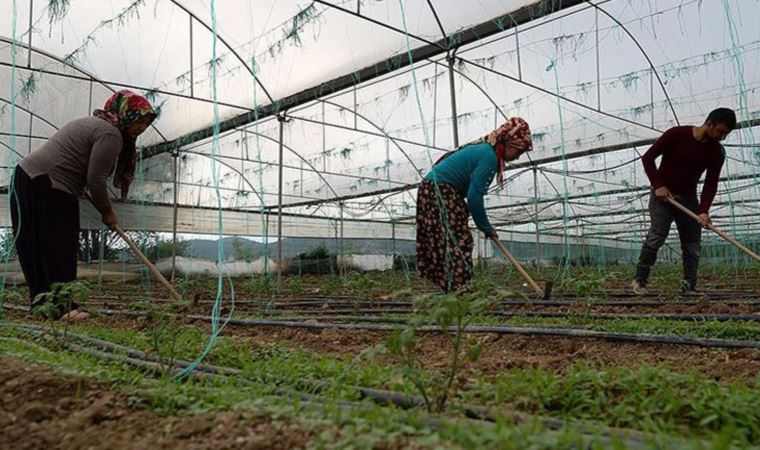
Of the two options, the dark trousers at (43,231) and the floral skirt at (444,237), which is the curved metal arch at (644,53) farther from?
the dark trousers at (43,231)

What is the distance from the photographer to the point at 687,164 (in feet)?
15.7

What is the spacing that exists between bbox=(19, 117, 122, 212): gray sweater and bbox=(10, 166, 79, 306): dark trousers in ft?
0.23

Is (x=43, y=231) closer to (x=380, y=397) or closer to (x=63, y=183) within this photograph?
(x=63, y=183)

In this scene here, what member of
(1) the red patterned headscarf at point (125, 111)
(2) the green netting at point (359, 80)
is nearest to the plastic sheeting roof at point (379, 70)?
(2) the green netting at point (359, 80)

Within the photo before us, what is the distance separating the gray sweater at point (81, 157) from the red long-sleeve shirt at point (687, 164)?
437cm

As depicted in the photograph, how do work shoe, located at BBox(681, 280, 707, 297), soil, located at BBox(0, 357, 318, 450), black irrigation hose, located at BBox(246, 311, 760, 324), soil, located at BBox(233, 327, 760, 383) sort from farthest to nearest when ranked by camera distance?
1. work shoe, located at BBox(681, 280, 707, 297)
2. black irrigation hose, located at BBox(246, 311, 760, 324)
3. soil, located at BBox(233, 327, 760, 383)
4. soil, located at BBox(0, 357, 318, 450)

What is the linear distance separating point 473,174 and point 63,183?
2962mm

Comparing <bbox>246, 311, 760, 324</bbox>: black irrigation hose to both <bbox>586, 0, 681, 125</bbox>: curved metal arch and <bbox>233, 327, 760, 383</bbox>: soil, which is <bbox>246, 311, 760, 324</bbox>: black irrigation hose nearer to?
<bbox>233, 327, 760, 383</bbox>: soil

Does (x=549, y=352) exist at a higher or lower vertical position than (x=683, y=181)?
lower

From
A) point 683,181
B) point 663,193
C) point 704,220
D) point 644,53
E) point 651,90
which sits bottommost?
point 704,220

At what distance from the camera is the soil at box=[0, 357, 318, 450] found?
4.48ft

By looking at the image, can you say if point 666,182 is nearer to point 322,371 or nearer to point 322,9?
point 322,371

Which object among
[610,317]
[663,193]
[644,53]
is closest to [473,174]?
[610,317]

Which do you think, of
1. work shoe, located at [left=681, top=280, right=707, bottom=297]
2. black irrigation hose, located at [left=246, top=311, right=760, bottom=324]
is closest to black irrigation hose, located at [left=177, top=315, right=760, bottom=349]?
black irrigation hose, located at [left=246, top=311, right=760, bottom=324]
